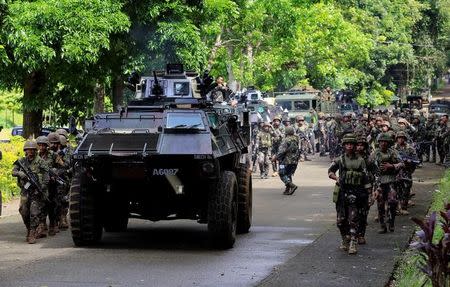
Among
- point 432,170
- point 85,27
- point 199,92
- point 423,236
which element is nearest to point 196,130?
point 199,92

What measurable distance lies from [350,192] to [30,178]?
15.0 feet

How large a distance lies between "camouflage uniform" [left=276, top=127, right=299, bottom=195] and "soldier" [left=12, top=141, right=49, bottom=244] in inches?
354

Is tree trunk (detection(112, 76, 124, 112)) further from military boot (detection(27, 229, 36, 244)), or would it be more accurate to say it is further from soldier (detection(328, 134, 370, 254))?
soldier (detection(328, 134, 370, 254))

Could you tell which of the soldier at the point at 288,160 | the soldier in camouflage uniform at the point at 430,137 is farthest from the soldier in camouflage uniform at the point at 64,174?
the soldier in camouflage uniform at the point at 430,137

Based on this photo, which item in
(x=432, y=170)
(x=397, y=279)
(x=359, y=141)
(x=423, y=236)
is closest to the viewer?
(x=423, y=236)

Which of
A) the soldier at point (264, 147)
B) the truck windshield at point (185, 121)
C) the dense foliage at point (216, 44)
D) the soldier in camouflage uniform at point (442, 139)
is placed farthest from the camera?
the soldier in camouflage uniform at point (442, 139)

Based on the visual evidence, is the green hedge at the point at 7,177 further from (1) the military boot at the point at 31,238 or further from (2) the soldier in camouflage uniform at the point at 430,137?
(2) the soldier in camouflage uniform at the point at 430,137

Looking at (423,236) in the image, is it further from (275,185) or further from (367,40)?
(367,40)

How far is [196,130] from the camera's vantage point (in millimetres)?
14133

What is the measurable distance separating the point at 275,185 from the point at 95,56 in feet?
19.0

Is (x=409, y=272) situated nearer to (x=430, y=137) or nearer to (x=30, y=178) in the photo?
(x=30, y=178)

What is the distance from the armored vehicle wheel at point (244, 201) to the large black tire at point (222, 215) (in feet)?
5.21

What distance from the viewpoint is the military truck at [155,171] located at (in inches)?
536

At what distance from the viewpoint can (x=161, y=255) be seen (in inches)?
529
